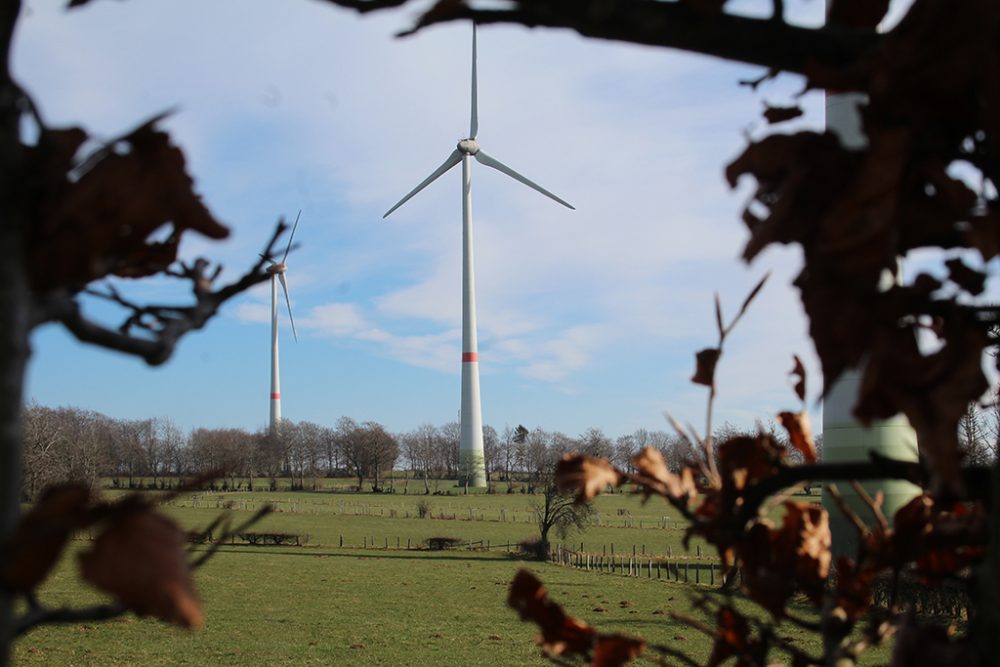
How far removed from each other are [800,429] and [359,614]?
30.8 meters

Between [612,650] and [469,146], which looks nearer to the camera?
[612,650]

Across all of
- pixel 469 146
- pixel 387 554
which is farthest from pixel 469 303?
pixel 387 554

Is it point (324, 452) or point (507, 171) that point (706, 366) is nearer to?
point (507, 171)

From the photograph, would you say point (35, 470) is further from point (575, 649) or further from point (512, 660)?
point (575, 649)

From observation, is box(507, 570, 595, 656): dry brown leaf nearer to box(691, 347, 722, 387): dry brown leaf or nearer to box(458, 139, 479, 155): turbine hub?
box(691, 347, 722, 387): dry brown leaf

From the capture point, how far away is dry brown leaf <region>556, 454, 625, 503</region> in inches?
61.2

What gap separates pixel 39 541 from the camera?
0.87m

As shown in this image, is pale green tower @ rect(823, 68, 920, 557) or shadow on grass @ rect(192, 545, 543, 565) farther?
shadow on grass @ rect(192, 545, 543, 565)

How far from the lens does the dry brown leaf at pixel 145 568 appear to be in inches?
32.6

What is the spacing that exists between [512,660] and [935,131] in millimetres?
23577

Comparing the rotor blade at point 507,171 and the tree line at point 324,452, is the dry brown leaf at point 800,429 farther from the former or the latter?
the tree line at point 324,452

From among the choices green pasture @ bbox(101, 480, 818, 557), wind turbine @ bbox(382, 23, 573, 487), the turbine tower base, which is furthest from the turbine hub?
the turbine tower base

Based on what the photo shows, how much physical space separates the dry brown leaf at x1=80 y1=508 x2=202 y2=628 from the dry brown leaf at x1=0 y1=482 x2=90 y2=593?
40 mm

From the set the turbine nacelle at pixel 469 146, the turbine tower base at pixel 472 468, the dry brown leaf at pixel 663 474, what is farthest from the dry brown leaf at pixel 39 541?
the turbine tower base at pixel 472 468
